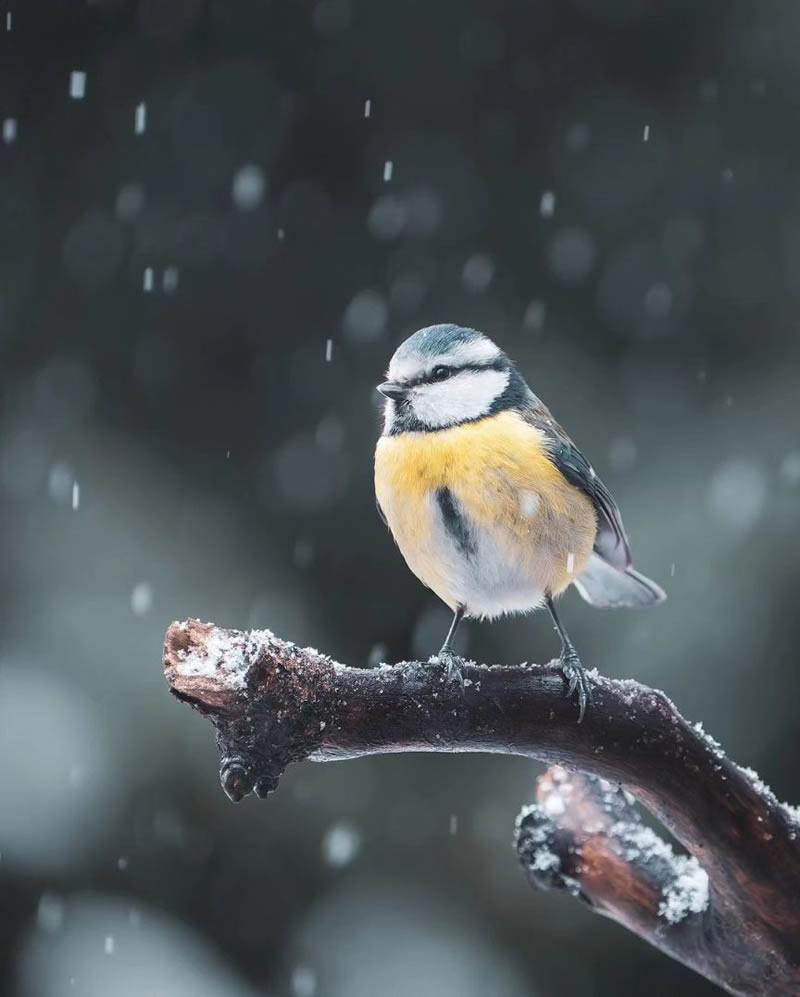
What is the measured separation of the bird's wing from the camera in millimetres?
1888

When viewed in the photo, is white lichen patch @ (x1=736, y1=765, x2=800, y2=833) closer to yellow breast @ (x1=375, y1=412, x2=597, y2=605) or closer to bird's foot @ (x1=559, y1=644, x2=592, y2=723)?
bird's foot @ (x1=559, y1=644, x2=592, y2=723)

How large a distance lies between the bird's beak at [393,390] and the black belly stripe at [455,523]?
0.18m

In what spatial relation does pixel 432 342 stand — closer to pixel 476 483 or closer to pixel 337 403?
pixel 476 483

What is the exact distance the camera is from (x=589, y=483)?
1.92 m

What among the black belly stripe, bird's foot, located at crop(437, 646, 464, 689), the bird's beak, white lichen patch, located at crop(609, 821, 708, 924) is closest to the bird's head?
the bird's beak

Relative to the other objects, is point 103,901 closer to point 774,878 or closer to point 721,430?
point 774,878

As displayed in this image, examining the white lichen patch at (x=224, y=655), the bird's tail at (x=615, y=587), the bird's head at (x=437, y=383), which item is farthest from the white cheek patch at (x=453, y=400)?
the white lichen patch at (x=224, y=655)

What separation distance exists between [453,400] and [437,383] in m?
0.04

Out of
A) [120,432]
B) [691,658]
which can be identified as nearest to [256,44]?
[120,432]

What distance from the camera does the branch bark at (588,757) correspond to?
132 cm

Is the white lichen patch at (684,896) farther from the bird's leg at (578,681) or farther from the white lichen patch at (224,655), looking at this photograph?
the white lichen patch at (224,655)

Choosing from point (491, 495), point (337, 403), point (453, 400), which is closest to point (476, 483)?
point (491, 495)

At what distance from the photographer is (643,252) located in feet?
9.07

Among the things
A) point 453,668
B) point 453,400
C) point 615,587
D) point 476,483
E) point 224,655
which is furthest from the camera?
point 615,587
